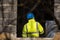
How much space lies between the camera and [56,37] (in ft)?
8.47

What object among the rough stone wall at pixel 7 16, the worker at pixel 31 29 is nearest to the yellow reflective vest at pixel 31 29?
the worker at pixel 31 29

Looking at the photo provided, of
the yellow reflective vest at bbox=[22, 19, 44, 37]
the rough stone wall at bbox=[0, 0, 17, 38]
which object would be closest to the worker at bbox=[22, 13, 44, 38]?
the yellow reflective vest at bbox=[22, 19, 44, 37]

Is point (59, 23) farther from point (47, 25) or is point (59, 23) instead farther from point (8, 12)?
point (8, 12)

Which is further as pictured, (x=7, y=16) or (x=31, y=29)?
(x=7, y=16)

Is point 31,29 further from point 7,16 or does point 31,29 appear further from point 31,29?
point 7,16

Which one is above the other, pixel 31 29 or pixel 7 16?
pixel 7 16

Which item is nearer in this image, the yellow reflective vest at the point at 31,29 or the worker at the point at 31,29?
the worker at the point at 31,29

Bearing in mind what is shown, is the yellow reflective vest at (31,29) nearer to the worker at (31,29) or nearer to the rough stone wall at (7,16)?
the worker at (31,29)

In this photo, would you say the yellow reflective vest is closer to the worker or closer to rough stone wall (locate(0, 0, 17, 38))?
the worker

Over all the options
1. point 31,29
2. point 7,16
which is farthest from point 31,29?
point 7,16

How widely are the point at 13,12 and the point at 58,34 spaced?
4.15 meters

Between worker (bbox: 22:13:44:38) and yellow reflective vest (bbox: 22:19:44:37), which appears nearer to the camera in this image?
worker (bbox: 22:13:44:38)

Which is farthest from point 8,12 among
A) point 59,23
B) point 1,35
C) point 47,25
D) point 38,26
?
point 59,23

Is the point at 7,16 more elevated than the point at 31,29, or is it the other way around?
the point at 7,16
